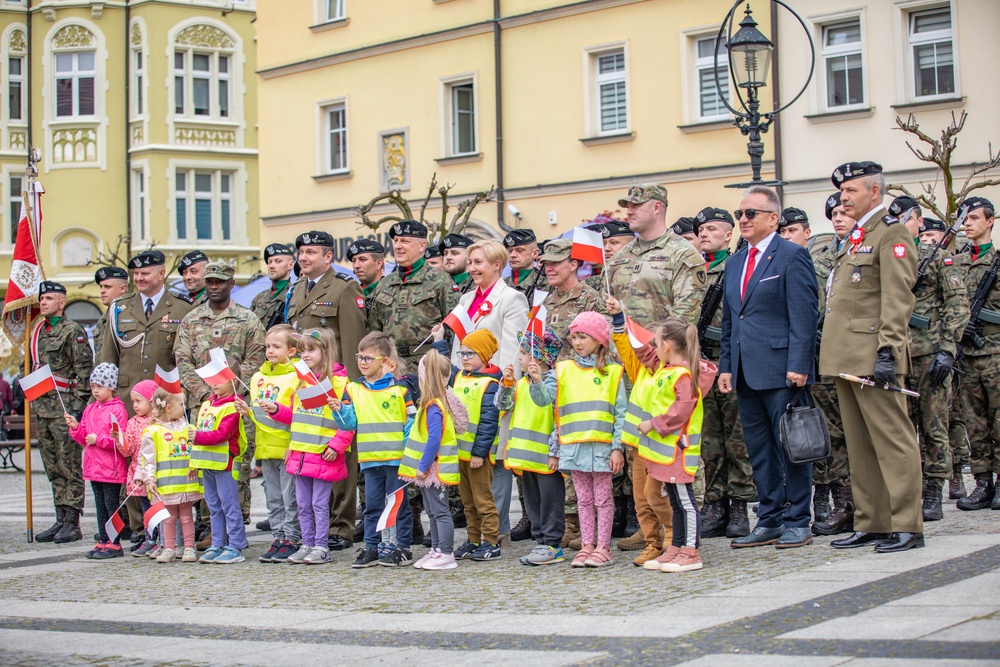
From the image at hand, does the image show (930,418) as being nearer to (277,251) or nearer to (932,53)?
(277,251)

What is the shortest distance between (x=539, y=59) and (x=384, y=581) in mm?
19797

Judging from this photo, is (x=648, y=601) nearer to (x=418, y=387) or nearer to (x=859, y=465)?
(x=859, y=465)

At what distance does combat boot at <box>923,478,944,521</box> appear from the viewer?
9.55 meters

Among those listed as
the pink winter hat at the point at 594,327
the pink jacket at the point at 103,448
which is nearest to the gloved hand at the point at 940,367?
the pink winter hat at the point at 594,327

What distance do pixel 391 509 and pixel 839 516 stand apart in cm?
294

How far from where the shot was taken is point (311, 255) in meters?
11.0

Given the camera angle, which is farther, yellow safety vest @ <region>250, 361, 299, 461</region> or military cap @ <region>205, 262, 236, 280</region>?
military cap @ <region>205, 262, 236, 280</region>

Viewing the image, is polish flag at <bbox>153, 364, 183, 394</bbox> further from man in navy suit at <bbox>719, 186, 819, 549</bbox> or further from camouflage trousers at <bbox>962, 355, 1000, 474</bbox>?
camouflage trousers at <bbox>962, 355, 1000, 474</bbox>

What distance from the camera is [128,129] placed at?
4319cm

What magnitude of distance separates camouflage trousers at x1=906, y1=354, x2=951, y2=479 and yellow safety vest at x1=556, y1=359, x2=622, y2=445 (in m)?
2.47

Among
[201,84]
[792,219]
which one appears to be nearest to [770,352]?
[792,219]

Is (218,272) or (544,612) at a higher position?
(218,272)


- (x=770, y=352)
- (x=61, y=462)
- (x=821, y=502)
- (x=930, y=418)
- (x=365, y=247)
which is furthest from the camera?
(x=61, y=462)

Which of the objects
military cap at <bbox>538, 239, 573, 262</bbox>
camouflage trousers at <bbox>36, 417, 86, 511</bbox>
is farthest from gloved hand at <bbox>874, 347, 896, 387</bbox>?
camouflage trousers at <bbox>36, 417, 86, 511</bbox>
